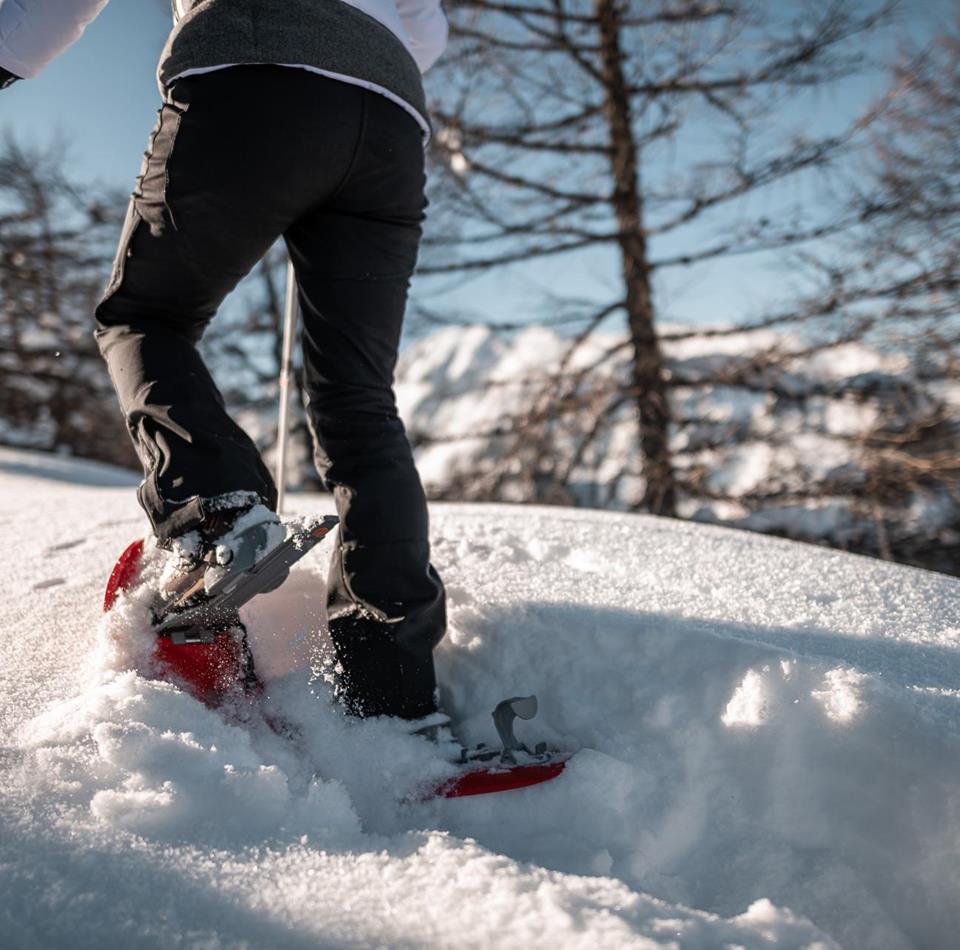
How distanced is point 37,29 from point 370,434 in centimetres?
82

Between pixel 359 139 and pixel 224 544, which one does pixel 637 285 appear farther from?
pixel 224 544

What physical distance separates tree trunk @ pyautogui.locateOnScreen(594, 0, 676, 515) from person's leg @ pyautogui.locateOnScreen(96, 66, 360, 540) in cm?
417

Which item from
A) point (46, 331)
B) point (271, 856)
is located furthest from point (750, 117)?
point (46, 331)

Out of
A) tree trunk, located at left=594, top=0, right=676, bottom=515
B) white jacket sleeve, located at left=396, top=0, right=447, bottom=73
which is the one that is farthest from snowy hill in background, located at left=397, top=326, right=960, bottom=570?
white jacket sleeve, located at left=396, top=0, right=447, bottom=73

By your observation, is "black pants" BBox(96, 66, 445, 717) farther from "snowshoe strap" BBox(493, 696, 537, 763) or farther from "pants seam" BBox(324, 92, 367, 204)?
"snowshoe strap" BBox(493, 696, 537, 763)

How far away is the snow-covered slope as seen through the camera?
30.4 inches

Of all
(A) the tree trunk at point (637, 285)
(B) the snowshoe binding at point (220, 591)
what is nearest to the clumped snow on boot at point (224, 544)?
(B) the snowshoe binding at point (220, 591)

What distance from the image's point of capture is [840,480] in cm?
471

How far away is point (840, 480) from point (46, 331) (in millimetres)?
13005

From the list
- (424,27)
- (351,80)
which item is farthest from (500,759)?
(424,27)

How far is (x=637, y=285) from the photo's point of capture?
5.26 m

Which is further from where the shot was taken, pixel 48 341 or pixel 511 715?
pixel 48 341

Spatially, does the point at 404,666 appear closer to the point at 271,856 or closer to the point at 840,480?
the point at 271,856

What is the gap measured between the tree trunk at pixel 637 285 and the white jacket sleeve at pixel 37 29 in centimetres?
431
